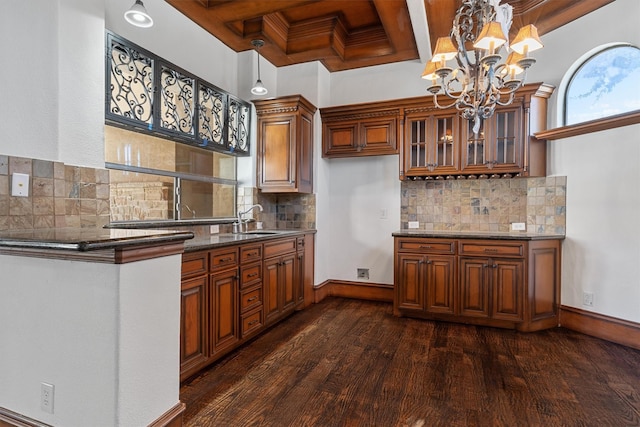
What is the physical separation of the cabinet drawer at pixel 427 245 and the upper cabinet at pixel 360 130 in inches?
42.4

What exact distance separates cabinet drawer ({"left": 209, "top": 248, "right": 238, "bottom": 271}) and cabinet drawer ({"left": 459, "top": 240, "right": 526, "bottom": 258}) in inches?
88.7

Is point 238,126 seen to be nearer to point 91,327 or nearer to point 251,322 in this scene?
point 251,322

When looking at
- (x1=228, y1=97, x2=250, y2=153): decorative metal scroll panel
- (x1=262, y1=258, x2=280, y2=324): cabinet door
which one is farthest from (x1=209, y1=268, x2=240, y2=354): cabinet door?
(x1=228, y1=97, x2=250, y2=153): decorative metal scroll panel

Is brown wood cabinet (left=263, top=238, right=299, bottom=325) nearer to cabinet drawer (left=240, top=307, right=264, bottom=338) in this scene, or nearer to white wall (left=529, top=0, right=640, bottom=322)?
cabinet drawer (left=240, top=307, right=264, bottom=338)

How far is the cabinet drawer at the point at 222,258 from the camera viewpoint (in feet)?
8.07

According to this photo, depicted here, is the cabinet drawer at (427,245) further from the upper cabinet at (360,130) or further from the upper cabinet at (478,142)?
the upper cabinet at (360,130)

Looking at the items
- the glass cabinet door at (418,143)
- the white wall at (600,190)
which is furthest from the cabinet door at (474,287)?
the glass cabinet door at (418,143)

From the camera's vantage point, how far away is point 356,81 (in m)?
4.47

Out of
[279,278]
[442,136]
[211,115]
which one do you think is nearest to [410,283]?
[279,278]

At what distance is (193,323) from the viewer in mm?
2275

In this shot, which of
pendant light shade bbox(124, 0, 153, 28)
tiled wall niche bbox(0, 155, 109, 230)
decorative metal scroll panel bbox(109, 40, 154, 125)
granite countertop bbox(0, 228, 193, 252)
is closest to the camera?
granite countertop bbox(0, 228, 193, 252)

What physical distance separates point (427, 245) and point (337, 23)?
262 centimetres

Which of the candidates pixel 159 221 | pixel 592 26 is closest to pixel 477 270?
pixel 592 26

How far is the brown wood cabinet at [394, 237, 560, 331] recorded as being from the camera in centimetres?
328
